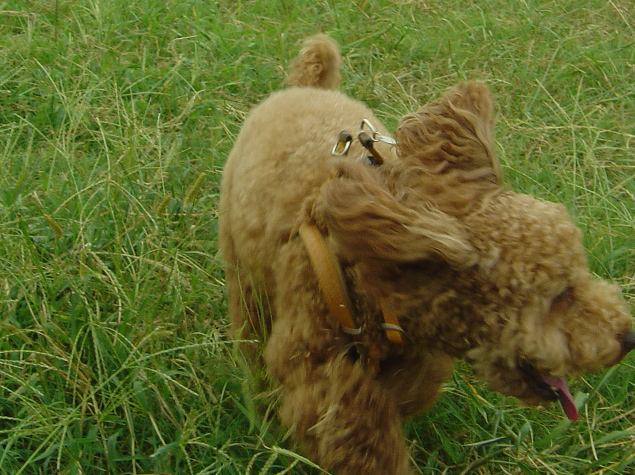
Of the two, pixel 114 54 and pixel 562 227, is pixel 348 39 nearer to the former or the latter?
pixel 114 54

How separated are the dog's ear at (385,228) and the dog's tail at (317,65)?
4.70 ft

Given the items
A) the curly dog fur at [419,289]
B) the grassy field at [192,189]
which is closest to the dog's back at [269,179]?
the curly dog fur at [419,289]

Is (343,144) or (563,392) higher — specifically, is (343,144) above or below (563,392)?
above

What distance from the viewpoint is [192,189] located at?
7.91ft

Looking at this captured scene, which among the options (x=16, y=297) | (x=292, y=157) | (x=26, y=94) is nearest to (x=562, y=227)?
(x=292, y=157)

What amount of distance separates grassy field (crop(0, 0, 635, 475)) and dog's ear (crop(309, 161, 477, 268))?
0.57 meters

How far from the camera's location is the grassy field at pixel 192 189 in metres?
2.13

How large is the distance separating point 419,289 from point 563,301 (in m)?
0.36

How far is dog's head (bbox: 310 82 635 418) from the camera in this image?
1700 millimetres

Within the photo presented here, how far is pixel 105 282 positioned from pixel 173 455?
0.61 m

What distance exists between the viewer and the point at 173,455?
210 centimetres

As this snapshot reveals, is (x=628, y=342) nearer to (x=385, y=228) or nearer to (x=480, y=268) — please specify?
(x=480, y=268)

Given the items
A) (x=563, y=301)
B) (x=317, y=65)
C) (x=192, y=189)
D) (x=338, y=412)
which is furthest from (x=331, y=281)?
(x=317, y=65)

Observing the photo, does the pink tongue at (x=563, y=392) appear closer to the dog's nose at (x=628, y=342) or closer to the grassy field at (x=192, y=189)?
the dog's nose at (x=628, y=342)
